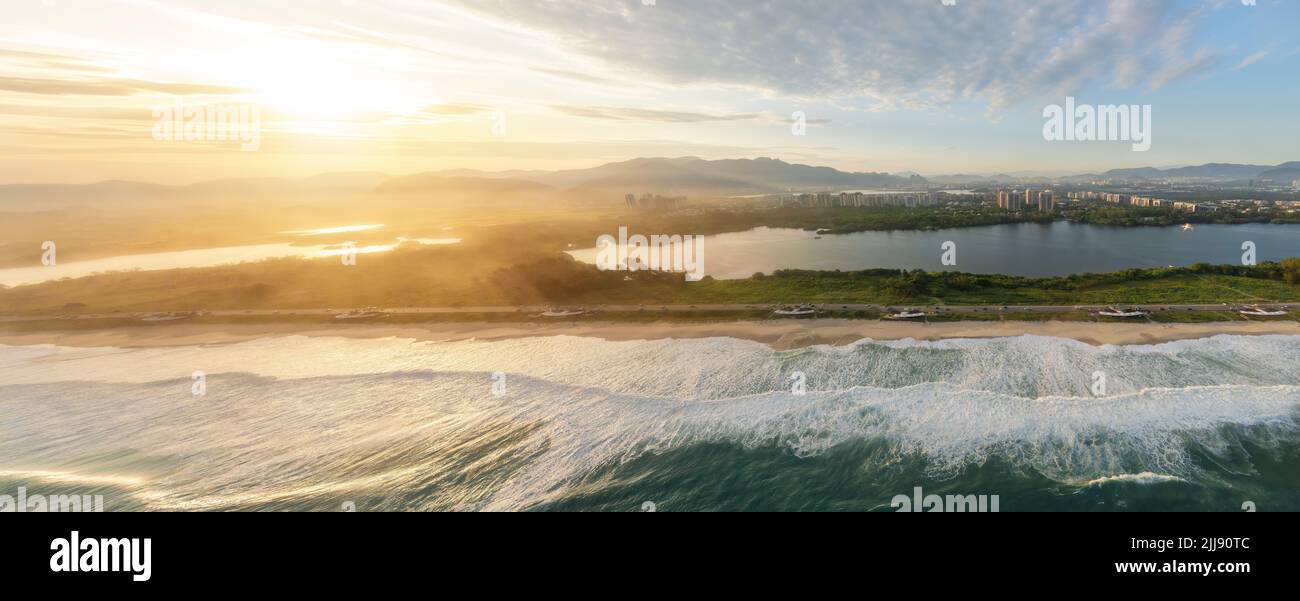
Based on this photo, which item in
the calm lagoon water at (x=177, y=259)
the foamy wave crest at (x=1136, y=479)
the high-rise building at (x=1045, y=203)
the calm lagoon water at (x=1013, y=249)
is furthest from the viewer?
the high-rise building at (x=1045, y=203)

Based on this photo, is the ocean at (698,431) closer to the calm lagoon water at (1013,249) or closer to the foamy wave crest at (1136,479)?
the foamy wave crest at (1136,479)

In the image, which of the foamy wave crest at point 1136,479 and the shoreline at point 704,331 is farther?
the shoreline at point 704,331

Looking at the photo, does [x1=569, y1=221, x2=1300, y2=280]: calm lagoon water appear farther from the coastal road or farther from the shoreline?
the shoreline

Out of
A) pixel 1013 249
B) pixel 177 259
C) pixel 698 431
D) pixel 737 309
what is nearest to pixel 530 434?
pixel 698 431

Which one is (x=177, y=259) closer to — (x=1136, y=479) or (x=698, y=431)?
(x=698, y=431)

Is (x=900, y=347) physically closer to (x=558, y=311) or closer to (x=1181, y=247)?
(x=558, y=311)

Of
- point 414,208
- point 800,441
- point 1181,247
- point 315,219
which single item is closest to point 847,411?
point 800,441

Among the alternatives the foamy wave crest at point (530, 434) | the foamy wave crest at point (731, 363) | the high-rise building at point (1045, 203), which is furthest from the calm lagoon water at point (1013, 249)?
the foamy wave crest at point (530, 434)
